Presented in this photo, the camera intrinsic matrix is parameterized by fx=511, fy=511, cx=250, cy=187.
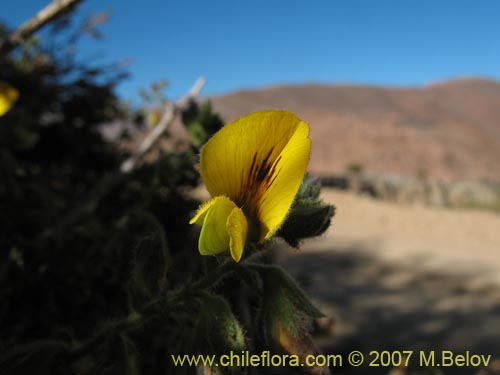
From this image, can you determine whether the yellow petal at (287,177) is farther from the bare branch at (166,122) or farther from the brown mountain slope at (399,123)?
the brown mountain slope at (399,123)

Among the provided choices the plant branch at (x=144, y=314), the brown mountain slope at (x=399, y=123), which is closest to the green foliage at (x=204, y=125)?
the plant branch at (x=144, y=314)

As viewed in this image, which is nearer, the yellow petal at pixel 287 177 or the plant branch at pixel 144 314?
the yellow petal at pixel 287 177

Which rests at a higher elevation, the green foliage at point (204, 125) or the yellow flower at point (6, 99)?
the yellow flower at point (6, 99)

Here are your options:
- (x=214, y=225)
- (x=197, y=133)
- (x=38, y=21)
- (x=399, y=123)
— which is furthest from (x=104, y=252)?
(x=399, y=123)

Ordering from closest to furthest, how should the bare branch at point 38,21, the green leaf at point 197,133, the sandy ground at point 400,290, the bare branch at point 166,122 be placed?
the green leaf at point 197,133
the bare branch at point 38,21
the bare branch at point 166,122
the sandy ground at point 400,290

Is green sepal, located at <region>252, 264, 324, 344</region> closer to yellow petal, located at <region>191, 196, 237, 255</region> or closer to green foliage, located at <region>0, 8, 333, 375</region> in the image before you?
green foliage, located at <region>0, 8, 333, 375</region>

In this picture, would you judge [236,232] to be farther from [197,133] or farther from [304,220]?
[197,133]

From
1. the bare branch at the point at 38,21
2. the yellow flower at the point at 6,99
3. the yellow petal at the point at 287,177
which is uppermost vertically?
the bare branch at the point at 38,21

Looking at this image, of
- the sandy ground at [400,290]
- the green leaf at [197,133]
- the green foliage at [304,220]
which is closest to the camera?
the green foliage at [304,220]
